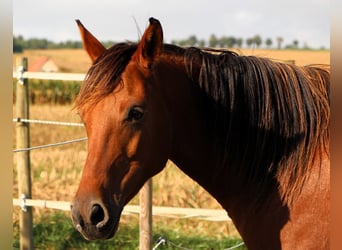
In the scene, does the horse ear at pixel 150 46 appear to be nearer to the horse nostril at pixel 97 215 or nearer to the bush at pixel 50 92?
the horse nostril at pixel 97 215

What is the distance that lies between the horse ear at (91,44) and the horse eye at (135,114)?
536 millimetres

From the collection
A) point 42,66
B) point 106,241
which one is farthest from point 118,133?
point 42,66

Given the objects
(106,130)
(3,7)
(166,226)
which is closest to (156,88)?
(106,130)

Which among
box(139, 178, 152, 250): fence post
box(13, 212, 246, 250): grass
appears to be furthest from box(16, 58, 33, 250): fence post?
box(139, 178, 152, 250): fence post

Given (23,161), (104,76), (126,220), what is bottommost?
(126,220)

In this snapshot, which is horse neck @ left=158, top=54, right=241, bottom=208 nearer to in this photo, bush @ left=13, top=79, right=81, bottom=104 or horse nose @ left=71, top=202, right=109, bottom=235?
horse nose @ left=71, top=202, right=109, bottom=235

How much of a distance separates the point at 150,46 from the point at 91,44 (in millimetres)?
422

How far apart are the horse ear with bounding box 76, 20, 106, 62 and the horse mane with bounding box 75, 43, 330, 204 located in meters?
0.23

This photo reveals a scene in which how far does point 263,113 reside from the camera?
8.59 ft

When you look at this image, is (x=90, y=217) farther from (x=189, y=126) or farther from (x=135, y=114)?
(x=189, y=126)

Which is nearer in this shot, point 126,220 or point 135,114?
point 135,114

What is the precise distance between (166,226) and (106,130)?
477cm

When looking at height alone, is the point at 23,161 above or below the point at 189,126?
below

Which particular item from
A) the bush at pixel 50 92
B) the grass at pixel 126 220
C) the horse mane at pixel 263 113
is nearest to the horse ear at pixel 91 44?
the horse mane at pixel 263 113
